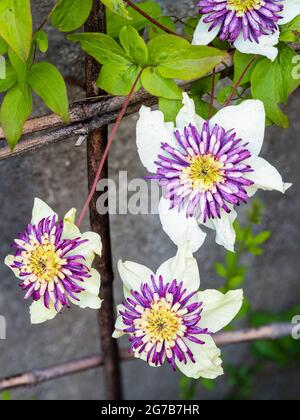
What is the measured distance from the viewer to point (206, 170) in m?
0.65

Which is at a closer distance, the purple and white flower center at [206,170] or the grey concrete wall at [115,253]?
the purple and white flower center at [206,170]

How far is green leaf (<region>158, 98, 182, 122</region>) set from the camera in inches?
27.3

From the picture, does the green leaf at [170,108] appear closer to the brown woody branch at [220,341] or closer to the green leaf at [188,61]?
the green leaf at [188,61]

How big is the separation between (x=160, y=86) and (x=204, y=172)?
0.11 m

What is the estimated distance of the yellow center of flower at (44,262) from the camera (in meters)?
0.67

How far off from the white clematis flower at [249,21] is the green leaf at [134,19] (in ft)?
0.28

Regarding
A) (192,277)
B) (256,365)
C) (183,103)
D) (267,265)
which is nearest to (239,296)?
(192,277)

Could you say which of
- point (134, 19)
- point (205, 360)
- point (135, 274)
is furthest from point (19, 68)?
point (205, 360)

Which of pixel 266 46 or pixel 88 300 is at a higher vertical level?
pixel 266 46

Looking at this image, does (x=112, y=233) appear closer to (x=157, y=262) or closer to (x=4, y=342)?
(x=157, y=262)

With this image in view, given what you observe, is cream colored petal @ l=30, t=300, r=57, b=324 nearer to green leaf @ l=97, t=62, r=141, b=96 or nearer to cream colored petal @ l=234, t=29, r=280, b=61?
green leaf @ l=97, t=62, r=141, b=96

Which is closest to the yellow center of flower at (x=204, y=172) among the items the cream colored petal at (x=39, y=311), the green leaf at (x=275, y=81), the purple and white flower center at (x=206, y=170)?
the purple and white flower center at (x=206, y=170)

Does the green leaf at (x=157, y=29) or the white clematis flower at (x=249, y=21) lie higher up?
the green leaf at (x=157, y=29)

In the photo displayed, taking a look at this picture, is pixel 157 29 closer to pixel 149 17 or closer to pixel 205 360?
pixel 149 17
